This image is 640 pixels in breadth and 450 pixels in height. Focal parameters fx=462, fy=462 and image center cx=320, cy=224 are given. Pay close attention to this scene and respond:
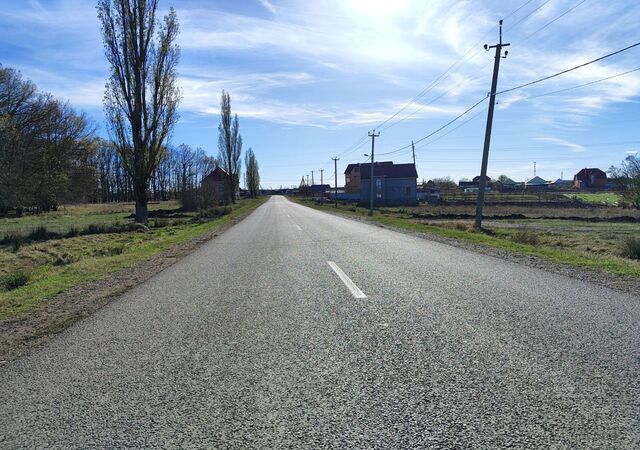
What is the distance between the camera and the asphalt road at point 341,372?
309 centimetres

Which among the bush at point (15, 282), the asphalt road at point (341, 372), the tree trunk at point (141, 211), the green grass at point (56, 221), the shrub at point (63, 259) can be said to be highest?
the tree trunk at point (141, 211)

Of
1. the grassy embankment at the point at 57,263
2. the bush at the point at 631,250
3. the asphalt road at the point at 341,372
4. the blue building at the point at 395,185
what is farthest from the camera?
the blue building at the point at 395,185

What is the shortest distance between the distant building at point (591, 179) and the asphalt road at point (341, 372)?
498ft

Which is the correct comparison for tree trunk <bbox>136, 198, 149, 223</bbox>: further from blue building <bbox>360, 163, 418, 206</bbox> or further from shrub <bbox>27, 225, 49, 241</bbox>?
blue building <bbox>360, 163, 418, 206</bbox>

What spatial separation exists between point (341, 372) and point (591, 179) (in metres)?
160

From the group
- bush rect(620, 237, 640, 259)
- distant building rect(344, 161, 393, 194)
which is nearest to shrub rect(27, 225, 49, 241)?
bush rect(620, 237, 640, 259)

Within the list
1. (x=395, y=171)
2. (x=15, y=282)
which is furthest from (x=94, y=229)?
(x=395, y=171)

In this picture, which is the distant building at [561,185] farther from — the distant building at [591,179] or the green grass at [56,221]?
the green grass at [56,221]

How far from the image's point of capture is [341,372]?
161 inches

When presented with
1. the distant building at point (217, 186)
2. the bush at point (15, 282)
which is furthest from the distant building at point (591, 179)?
the bush at point (15, 282)

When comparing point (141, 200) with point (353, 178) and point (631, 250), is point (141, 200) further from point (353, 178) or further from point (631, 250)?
point (353, 178)

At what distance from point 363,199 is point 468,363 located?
75674 millimetres

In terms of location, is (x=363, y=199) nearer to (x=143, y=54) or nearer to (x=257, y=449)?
(x=143, y=54)

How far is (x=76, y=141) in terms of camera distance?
53.2 m
